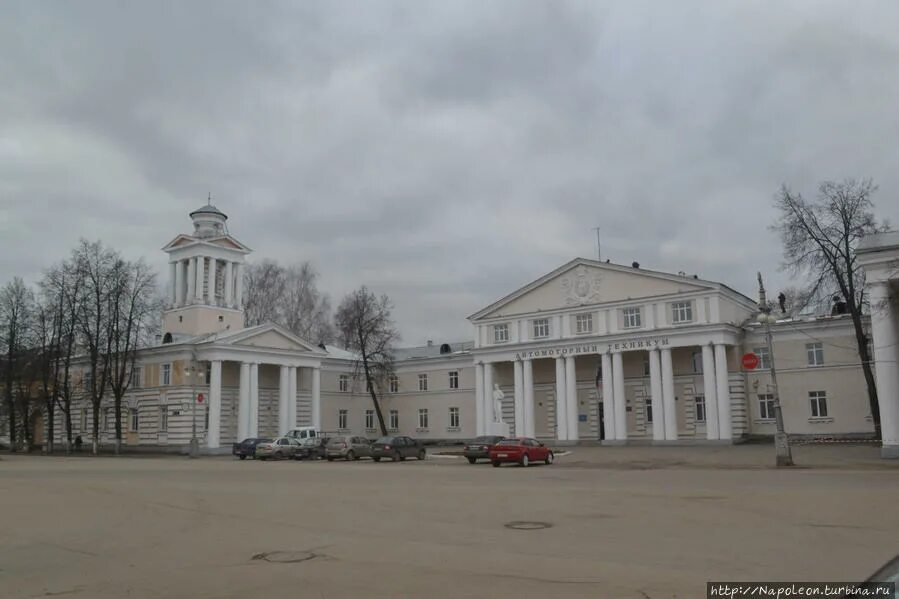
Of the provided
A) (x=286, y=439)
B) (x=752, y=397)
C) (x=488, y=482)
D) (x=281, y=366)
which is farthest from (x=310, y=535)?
(x=281, y=366)

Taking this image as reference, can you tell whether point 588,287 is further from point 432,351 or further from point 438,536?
point 438,536

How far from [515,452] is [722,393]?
835 inches

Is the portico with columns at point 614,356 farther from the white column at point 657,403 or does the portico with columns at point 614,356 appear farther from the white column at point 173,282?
the white column at point 173,282

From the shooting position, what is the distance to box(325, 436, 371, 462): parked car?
41781 mm

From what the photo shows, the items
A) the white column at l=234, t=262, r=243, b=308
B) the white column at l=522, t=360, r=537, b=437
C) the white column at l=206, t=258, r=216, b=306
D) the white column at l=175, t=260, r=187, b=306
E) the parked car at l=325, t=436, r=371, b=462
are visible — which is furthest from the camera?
the white column at l=234, t=262, r=243, b=308

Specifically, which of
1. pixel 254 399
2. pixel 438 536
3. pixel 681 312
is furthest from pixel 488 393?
pixel 438 536

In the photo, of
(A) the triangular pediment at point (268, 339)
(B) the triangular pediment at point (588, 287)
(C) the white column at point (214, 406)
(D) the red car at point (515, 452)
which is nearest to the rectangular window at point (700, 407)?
(B) the triangular pediment at point (588, 287)

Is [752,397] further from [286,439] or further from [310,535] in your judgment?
[310,535]

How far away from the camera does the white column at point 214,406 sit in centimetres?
5438

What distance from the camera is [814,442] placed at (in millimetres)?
46219

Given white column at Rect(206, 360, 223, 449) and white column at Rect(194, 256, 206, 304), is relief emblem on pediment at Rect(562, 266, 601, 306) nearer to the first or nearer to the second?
white column at Rect(206, 360, 223, 449)

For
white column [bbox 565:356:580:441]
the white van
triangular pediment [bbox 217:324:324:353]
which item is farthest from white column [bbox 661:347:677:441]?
triangular pediment [bbox 217:324:324:353]

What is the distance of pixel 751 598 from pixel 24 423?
63.0m

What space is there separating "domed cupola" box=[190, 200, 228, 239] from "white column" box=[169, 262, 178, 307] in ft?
10.8
